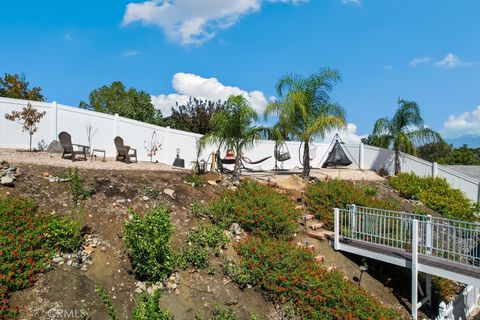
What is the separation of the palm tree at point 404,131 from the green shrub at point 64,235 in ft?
48.3

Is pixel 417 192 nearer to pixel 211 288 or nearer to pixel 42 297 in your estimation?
pixel 211 288

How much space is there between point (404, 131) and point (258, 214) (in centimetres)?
1167

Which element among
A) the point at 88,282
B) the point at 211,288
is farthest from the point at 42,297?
the point at 211,288

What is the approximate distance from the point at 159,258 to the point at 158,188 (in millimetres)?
2977

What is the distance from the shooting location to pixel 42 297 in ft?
15.4

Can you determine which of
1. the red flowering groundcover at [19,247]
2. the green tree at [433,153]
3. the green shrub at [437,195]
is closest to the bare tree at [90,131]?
the red flowering groundcover at [19,247]

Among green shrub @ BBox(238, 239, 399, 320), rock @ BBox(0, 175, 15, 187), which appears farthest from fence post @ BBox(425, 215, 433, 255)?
rock @ BBox(0, 175, 15, 187)

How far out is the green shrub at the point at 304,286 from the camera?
5.68 metres

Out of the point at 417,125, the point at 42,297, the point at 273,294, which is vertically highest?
the point at 417,125

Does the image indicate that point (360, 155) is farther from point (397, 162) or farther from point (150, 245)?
point (150, 245)

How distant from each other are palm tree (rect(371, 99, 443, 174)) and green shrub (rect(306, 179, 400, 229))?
21.1 ft

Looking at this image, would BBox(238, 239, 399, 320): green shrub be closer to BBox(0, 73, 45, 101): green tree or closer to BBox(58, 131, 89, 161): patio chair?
BBox(58, 131, 89, 161): patio chair

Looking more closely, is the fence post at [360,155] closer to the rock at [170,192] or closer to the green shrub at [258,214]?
the green shrub at [258,214]

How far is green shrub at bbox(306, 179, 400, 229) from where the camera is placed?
31.0ft
